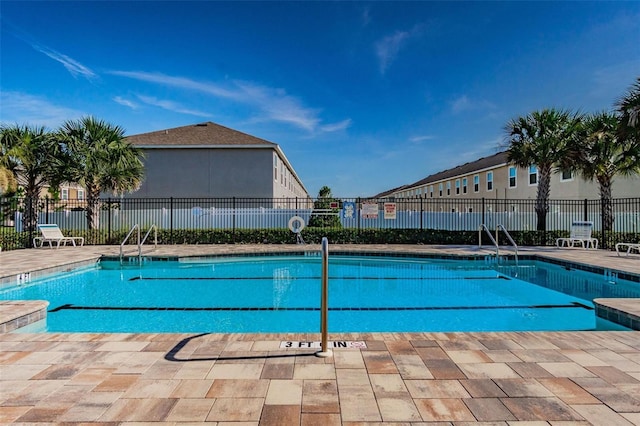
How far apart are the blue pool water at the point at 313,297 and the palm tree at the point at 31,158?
17.3 feet

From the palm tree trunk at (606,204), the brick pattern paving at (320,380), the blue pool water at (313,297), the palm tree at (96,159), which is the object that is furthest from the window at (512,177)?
the palm tree at (96,159)

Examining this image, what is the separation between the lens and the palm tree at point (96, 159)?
12992 mm

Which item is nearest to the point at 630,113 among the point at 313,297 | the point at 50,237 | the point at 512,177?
the point at 313,297

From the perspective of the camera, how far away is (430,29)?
1220cm

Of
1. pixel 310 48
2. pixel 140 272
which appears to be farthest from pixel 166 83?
pixel 140 272

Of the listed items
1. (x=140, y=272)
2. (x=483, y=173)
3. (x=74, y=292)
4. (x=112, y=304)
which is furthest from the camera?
(x=483, y=173)

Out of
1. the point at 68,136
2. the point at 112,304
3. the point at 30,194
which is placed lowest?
the point at 112,304

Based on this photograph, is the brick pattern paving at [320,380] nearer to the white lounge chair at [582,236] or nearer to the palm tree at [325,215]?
the white lounge chair at [582,236]

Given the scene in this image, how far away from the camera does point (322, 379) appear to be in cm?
262

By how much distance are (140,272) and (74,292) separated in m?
2.22

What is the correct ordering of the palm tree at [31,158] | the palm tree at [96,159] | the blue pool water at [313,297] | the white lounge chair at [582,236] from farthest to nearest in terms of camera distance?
the palm tree at [96,159]
the white lounge chair at [582,236]
the palm tree at [31,158]
the blue pool water at [313,297]

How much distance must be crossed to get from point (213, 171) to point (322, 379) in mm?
18289

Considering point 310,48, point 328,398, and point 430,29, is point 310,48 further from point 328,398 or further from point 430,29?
point 328,398

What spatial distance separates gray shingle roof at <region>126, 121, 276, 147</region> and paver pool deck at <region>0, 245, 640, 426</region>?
16.8 meters
